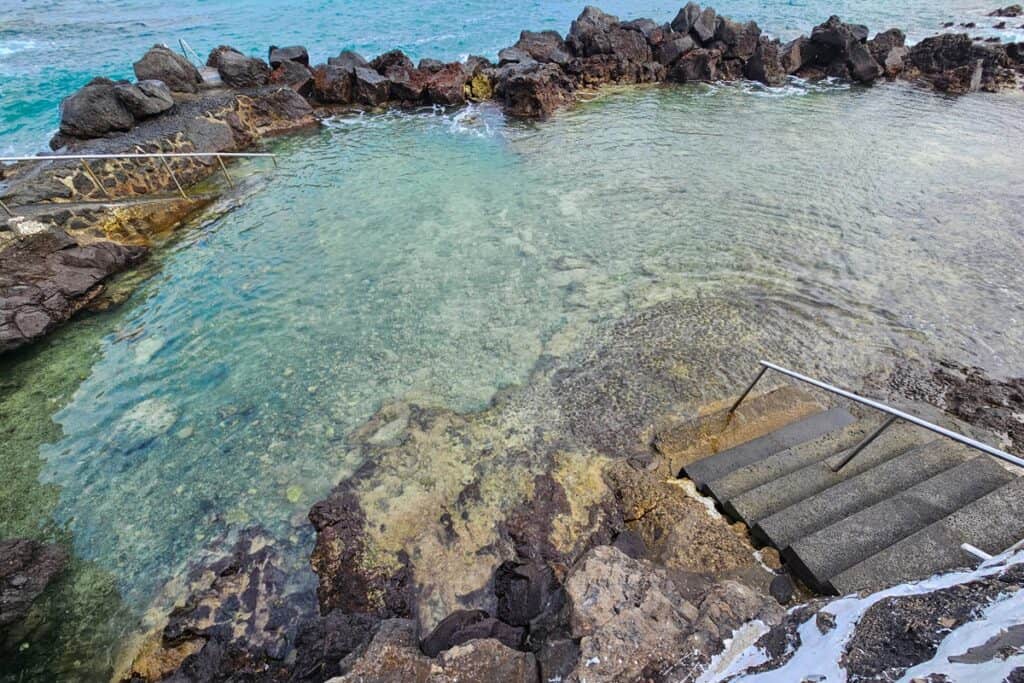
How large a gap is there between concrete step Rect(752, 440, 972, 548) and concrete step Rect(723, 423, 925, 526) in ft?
0.49

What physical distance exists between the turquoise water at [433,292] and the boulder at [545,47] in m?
6.58

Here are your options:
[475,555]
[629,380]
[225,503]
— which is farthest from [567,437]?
[225,503]

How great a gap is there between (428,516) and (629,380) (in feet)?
11.5

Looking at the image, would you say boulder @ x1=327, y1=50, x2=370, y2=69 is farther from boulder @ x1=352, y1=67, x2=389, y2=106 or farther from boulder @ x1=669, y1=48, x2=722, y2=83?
boulder @ x1=669, y1=48, x2=722, y2=83

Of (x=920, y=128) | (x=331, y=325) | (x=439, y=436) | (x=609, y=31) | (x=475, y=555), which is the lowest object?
(x=475, y=555)

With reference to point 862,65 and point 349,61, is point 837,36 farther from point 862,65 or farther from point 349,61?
point 349,61

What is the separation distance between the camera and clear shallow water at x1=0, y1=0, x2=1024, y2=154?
75.1 feet

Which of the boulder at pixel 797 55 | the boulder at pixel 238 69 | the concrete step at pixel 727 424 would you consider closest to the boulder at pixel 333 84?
the boulder at pixel 238 69

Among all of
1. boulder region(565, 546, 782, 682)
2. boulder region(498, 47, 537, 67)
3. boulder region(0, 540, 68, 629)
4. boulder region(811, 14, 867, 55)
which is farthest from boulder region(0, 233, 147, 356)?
boulder region(811, 14, 867, 55)

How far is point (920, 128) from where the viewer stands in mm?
15367

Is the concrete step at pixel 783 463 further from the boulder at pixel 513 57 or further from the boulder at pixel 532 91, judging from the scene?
the boulder at pixel 513 57

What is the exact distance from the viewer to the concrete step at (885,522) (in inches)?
162

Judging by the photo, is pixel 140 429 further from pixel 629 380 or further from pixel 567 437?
pixel 629 380

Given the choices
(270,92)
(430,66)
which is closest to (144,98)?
(270,92)
